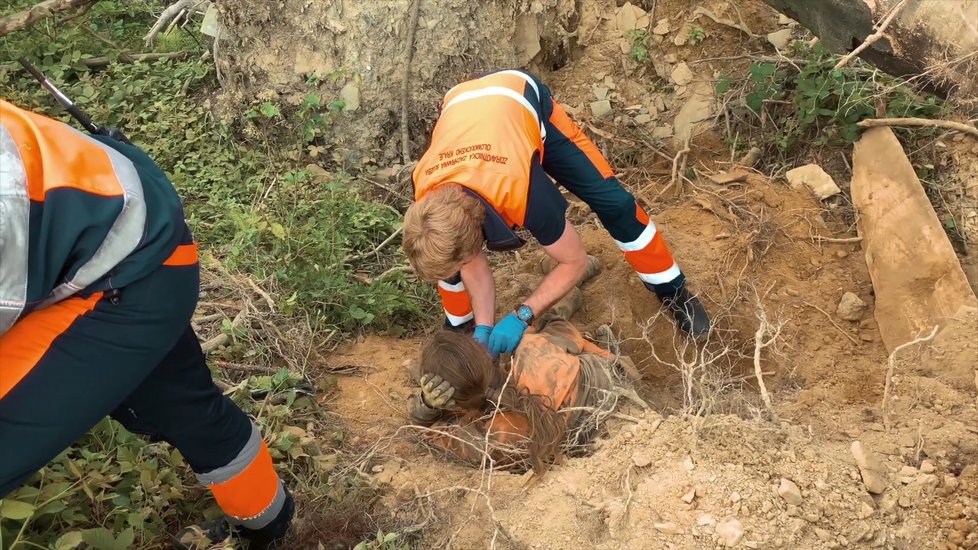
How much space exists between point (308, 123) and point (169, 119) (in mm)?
824

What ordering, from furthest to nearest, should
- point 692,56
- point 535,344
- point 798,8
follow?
point 692,56
point 798,8
point 535,344

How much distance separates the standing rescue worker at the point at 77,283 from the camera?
4.86 feet

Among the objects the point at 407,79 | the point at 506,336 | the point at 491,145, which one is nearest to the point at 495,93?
the point at 491,145

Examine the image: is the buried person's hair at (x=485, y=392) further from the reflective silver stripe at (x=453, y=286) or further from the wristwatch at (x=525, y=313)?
the reflective silver stripe at (x=453, y=286)

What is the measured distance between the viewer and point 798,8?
3.30 metres

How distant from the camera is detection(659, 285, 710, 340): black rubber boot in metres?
3.40

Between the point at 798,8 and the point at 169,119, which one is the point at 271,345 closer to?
the point at 169,119

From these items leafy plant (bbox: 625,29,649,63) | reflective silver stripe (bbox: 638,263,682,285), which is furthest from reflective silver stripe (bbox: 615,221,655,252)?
leafy plant (bbox: 625,29,649,63)

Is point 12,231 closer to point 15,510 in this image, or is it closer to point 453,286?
point 15,510

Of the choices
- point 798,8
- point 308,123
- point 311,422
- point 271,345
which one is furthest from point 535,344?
point 308,123

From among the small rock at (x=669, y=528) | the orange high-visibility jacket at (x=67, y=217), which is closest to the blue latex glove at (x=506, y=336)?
the small rock at (x=669, y=528)

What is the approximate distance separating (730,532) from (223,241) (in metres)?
2.65

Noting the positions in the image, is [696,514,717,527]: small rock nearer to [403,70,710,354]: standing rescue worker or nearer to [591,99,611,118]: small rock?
[403,70,710,354]: standing rescue worker

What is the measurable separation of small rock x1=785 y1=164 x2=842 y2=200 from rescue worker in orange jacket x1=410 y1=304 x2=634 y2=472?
1779 mm
